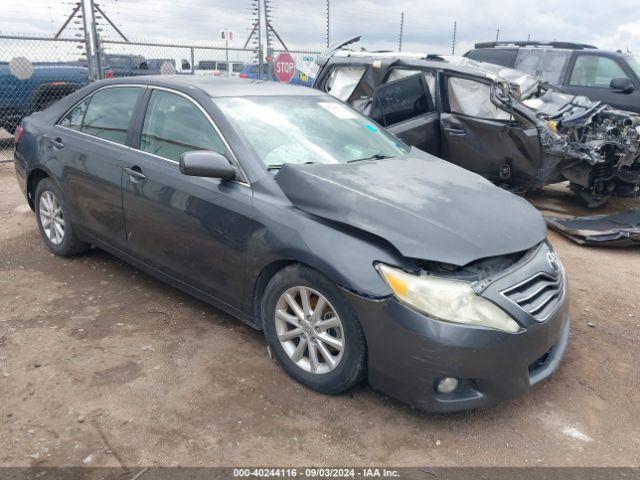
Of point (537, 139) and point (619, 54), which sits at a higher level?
point (619, 54)

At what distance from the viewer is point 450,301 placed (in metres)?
2.53

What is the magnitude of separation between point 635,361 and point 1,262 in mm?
4942

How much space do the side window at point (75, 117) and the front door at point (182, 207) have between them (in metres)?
0.93

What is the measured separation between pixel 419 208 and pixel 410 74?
4.48 meters

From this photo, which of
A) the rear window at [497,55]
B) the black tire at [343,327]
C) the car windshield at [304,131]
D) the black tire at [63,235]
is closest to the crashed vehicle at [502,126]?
the car windshield at [304,131]

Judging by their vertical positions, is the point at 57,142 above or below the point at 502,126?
above

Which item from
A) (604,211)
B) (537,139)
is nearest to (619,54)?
(604,211)

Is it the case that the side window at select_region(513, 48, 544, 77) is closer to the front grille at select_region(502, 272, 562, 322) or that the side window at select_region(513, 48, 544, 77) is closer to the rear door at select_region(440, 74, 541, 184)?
the rear door at select_region(440, 74, 541, 184)

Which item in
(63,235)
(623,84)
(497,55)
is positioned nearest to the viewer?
(63,235)

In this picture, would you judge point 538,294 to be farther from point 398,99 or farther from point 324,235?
point 398,99

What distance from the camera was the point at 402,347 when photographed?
8.42 feet

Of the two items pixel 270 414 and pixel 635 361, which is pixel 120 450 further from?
pixel 635 361

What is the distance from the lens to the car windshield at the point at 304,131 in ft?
11.1

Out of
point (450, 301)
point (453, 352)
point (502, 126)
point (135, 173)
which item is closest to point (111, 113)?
point (135, 173)
